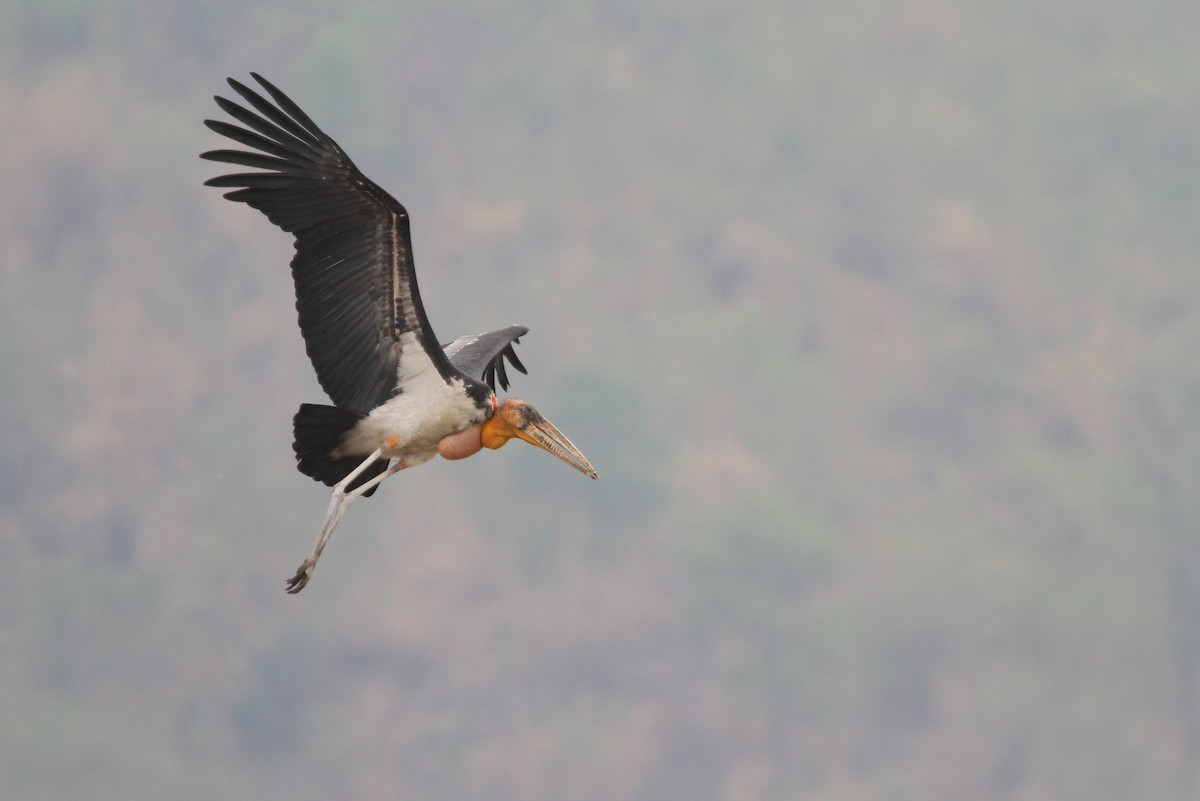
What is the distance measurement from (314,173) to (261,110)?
2.58 feet

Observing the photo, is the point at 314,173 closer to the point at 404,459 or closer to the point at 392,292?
the point at 392,292

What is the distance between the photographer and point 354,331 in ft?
64.2

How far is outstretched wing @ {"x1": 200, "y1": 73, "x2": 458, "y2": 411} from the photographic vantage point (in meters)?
18.6

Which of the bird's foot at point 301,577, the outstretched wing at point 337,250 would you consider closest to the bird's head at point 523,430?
the outstretched wing at point 337,250

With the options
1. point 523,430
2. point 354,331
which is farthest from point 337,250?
point 523,430

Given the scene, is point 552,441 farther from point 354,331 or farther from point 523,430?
point 354,331

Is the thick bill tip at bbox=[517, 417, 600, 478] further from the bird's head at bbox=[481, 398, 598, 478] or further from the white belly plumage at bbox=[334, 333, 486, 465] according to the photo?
the white belly plumage at bbox=[334, 333, 486, 465]

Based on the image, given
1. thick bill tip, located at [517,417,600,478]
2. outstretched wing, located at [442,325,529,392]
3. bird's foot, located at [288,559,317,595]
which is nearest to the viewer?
bird's foot, located at [288,559,317,595]

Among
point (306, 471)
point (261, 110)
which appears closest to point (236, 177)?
point (261, 110)

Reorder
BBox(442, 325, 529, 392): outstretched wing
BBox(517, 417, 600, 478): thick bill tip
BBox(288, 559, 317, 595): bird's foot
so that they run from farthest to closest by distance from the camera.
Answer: BBox(442, 325, 529, 392): outstretched wing → BBox(517, 417, 600, 478): thick bill tip → BBox(288, 559, 317, 595): bird's foot

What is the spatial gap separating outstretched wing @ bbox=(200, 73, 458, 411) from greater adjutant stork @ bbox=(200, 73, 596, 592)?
0.01 m

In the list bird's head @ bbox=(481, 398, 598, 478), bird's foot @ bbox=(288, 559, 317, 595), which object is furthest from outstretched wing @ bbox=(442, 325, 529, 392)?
bird's foot @ bbox=(288, 559, 317, 595)

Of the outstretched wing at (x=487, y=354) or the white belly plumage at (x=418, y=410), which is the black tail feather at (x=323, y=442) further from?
the outstretched wing at (x=487, y=354)

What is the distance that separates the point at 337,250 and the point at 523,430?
2.82 meters
